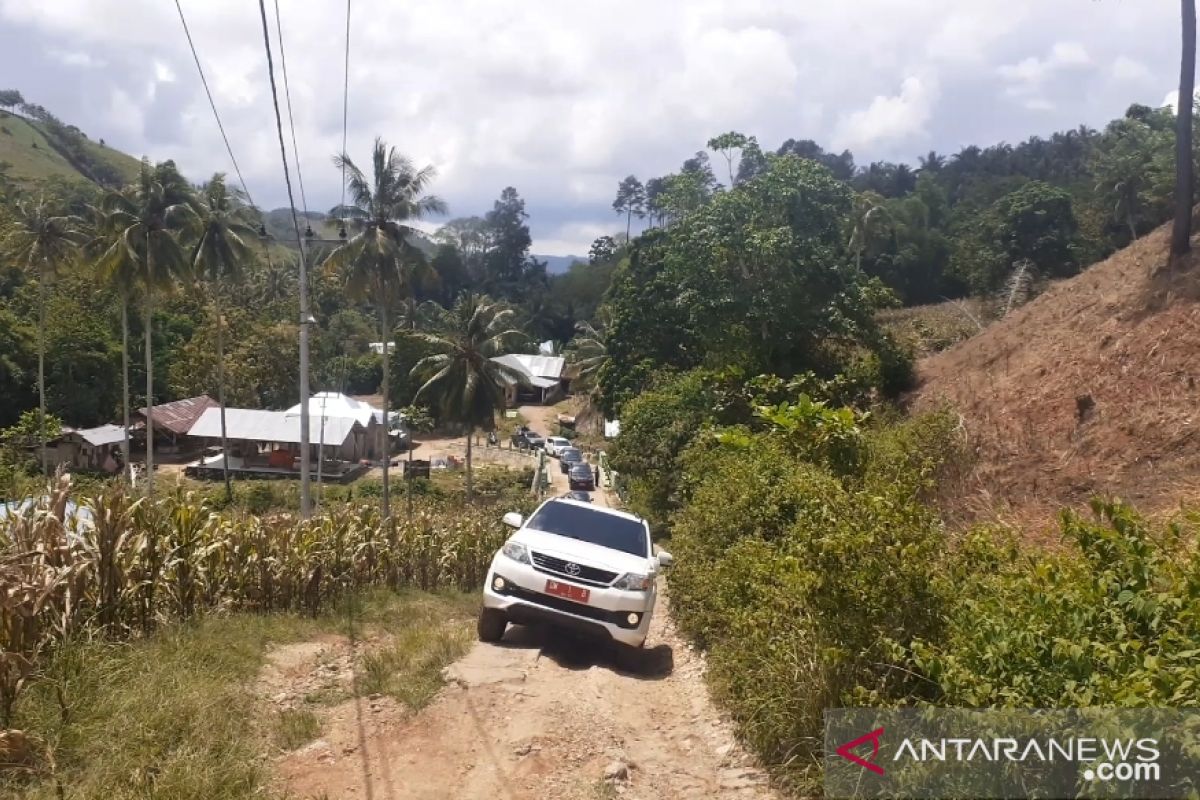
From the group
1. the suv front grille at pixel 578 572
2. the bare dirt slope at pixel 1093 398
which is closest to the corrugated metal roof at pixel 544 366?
the bare dirt slope at pixel 1093 398

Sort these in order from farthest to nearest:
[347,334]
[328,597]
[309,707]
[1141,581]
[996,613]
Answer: [347,334]
[328,597]
[309,707]
[996,613]
[1141,581]

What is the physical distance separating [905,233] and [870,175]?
134 feet

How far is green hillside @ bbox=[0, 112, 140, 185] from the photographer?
114m

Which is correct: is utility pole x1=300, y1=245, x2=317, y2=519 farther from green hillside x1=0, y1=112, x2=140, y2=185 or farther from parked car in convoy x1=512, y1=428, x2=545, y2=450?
green hillside x1=0, y1=112, x2=140, y2=185

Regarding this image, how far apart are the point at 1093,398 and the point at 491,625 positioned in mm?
9284

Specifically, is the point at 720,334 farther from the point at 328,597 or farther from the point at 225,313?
the point at 225,313

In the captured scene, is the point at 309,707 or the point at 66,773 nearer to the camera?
the point at 66,773

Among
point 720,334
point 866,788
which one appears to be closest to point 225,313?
point 720,334

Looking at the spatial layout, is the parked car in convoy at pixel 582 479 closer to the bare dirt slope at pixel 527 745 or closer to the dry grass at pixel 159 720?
the dry grass at pixel 159 720

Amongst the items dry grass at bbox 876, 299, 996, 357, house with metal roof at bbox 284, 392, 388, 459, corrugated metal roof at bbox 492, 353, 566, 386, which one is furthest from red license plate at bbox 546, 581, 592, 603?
corrugated metal roof at bbox 492, 353, 566, 386

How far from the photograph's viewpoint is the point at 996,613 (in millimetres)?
4207

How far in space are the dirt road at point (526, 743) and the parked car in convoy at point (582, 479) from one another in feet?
107

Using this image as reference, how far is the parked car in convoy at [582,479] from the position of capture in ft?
131

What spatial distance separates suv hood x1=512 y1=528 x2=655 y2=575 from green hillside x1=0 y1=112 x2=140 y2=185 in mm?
119913
